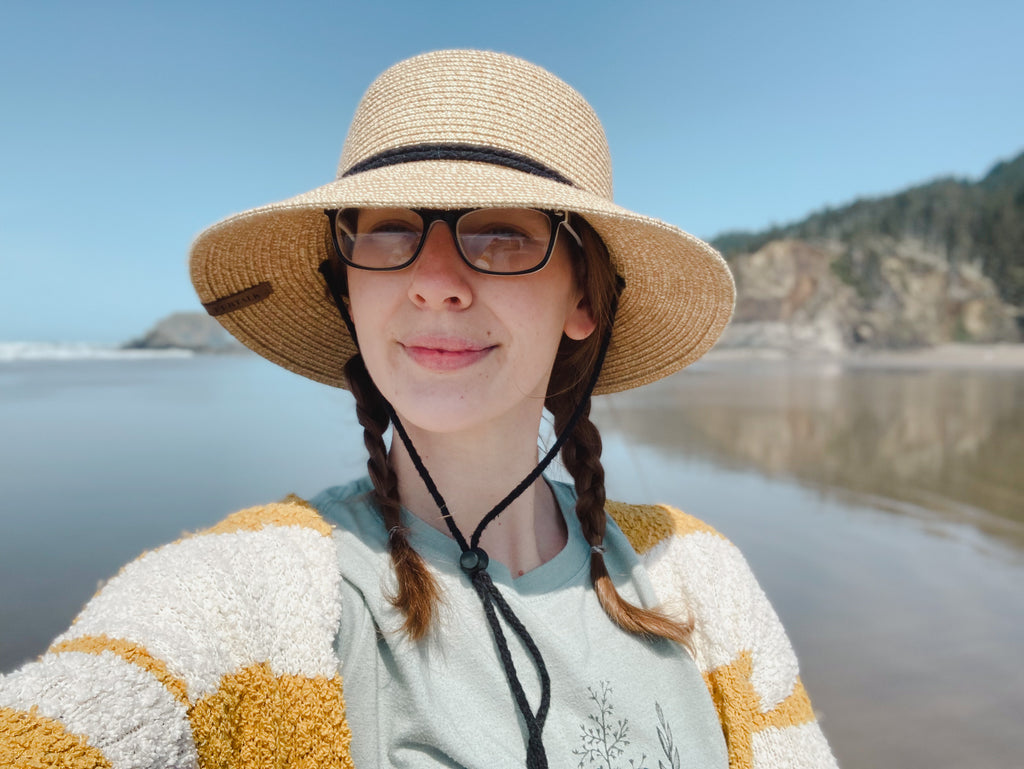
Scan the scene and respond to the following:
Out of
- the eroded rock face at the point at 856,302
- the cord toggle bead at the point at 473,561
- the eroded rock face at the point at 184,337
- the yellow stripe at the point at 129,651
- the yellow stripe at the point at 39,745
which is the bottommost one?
the eroded rock face at the point at 184,337

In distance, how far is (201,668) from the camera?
764 mm

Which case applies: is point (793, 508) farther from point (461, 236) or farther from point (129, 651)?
point (129, 651)

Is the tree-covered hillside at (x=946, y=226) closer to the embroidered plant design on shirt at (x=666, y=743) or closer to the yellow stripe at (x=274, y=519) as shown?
the embroidered plant design on shirt at (x=666, y=743)

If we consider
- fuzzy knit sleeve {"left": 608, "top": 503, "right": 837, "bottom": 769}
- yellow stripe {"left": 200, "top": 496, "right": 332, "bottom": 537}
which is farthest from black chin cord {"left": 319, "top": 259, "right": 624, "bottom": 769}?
fuzzy knit sleeve {"left": 608, "top": 503, "right": 837, "bottom": 769}

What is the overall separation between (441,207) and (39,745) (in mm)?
796

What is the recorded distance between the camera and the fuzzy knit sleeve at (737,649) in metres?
1.17

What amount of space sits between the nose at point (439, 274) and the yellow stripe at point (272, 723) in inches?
22.8

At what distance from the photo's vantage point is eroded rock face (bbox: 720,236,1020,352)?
34.5 meters

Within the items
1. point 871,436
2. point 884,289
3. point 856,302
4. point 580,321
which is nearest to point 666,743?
point 580,321

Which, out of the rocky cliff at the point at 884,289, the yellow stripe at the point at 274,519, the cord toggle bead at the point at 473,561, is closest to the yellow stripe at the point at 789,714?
the cord toggle bead at the point at 473,561

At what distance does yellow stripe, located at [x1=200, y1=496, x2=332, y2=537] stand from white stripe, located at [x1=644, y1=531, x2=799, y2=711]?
678 millimetres

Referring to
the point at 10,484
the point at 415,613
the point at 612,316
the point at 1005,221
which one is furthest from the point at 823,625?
the point at 1005,221

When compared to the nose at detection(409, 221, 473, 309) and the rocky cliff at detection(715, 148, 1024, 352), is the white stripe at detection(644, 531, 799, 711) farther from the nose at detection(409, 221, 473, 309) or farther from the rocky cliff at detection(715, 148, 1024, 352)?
the rocky cliff at detection(715, 148, 1024, 352)

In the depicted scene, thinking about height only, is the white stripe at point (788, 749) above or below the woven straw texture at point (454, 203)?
below
